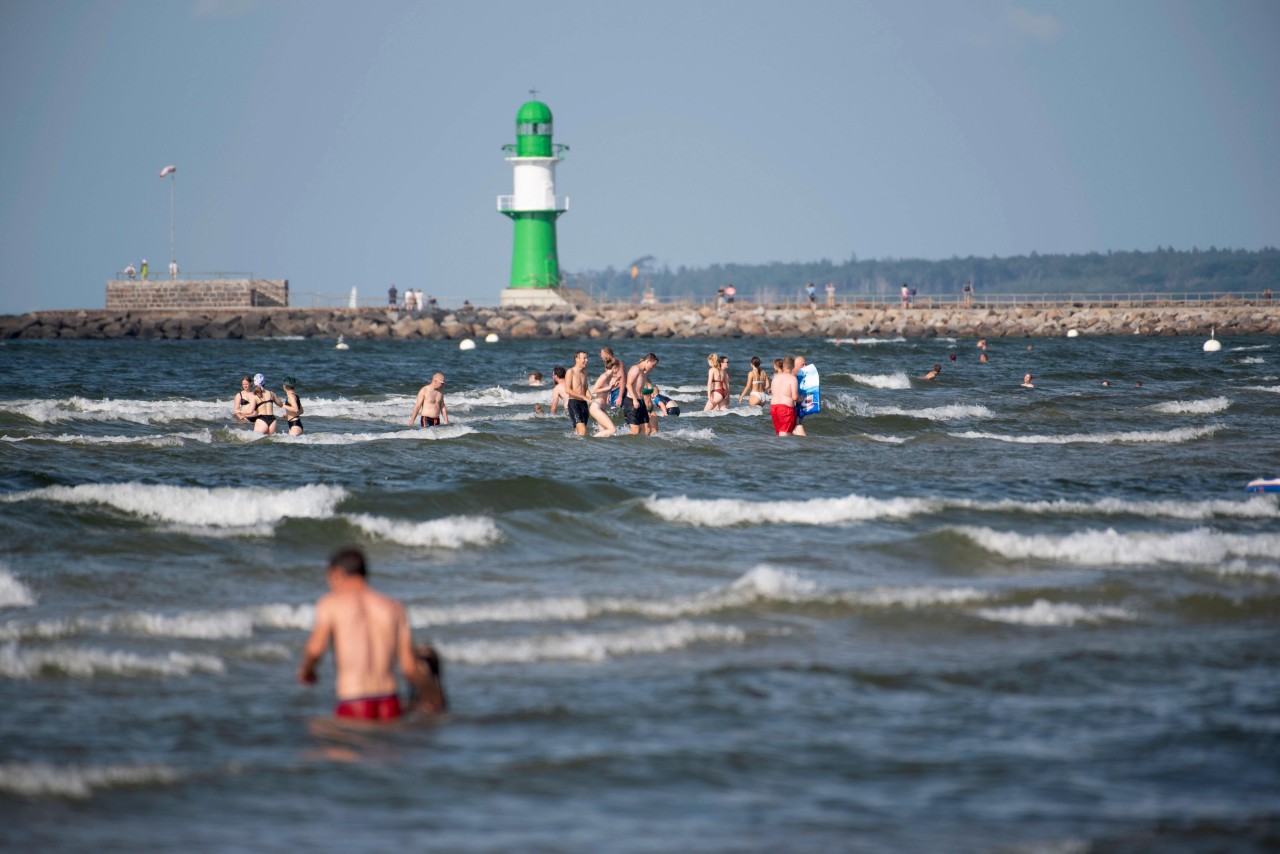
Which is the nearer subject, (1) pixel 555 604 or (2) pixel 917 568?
(1) pixel 555 604

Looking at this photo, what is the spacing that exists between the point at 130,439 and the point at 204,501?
8778 mm

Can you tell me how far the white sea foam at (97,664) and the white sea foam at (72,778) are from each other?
1.78 m

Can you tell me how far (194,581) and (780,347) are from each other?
4874 cm

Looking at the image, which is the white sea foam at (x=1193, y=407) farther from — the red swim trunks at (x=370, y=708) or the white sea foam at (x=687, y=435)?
the red swim trunks at (x=370, y=708)

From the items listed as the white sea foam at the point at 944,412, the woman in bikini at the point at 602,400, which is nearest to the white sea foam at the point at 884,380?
the white sea foam at the point at 944,412

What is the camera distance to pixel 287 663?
29.5 ft

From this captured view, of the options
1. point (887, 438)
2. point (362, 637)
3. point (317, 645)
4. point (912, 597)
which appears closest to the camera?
point (317, 645)

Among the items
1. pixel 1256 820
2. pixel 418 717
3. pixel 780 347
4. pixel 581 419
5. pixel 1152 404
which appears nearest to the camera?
pixel 1256 820

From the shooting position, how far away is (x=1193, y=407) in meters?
28.3

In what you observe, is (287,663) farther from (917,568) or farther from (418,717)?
(917,568)

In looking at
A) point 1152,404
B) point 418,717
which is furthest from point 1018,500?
point 1152,404

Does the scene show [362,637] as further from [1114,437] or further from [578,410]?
[1114,437]

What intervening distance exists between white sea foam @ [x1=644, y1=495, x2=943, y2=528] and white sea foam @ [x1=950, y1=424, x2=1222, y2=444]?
8091 millimetres

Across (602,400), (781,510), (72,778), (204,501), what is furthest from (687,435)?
(72,778)
